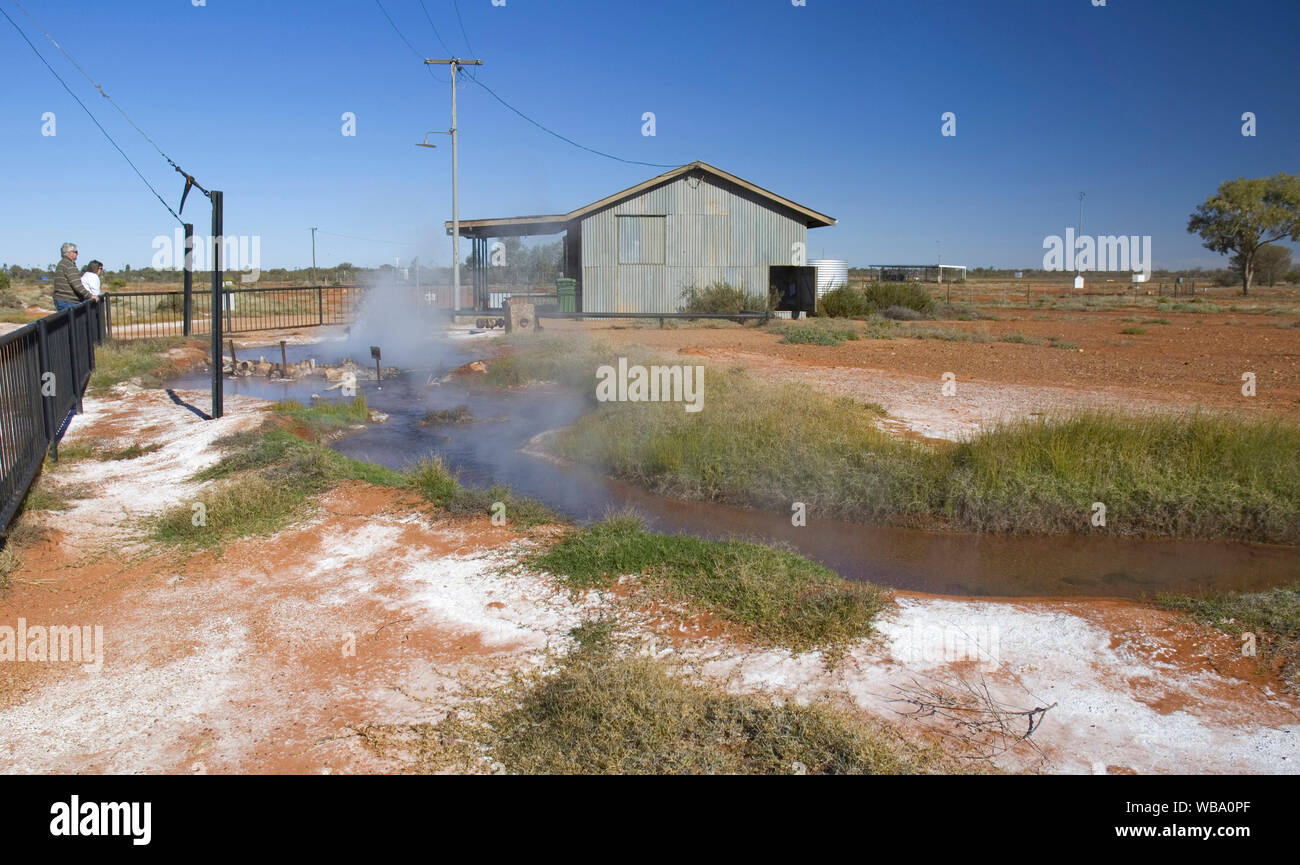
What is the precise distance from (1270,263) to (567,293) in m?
63.7

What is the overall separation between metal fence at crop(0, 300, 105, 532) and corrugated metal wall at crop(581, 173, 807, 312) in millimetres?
21976

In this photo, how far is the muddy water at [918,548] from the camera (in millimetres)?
8039

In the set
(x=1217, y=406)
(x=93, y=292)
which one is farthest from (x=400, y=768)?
(x=93, y=292)

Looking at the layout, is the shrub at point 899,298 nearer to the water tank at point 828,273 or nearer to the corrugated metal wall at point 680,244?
the water tank at point 828,273

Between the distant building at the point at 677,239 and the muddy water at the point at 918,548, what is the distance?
2121 cm

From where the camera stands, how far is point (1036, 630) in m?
6.02

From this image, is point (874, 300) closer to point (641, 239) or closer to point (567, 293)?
point (641, 239)

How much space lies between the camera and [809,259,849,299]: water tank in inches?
1476

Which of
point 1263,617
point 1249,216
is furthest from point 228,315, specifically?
point 1249,216

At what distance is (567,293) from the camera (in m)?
34.3

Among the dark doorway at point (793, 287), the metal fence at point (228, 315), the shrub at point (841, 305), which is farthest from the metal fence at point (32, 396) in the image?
the shrub at point (841, 305)

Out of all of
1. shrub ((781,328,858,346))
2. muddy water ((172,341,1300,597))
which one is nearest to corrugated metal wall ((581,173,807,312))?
shrub ((781,328,858,346))
